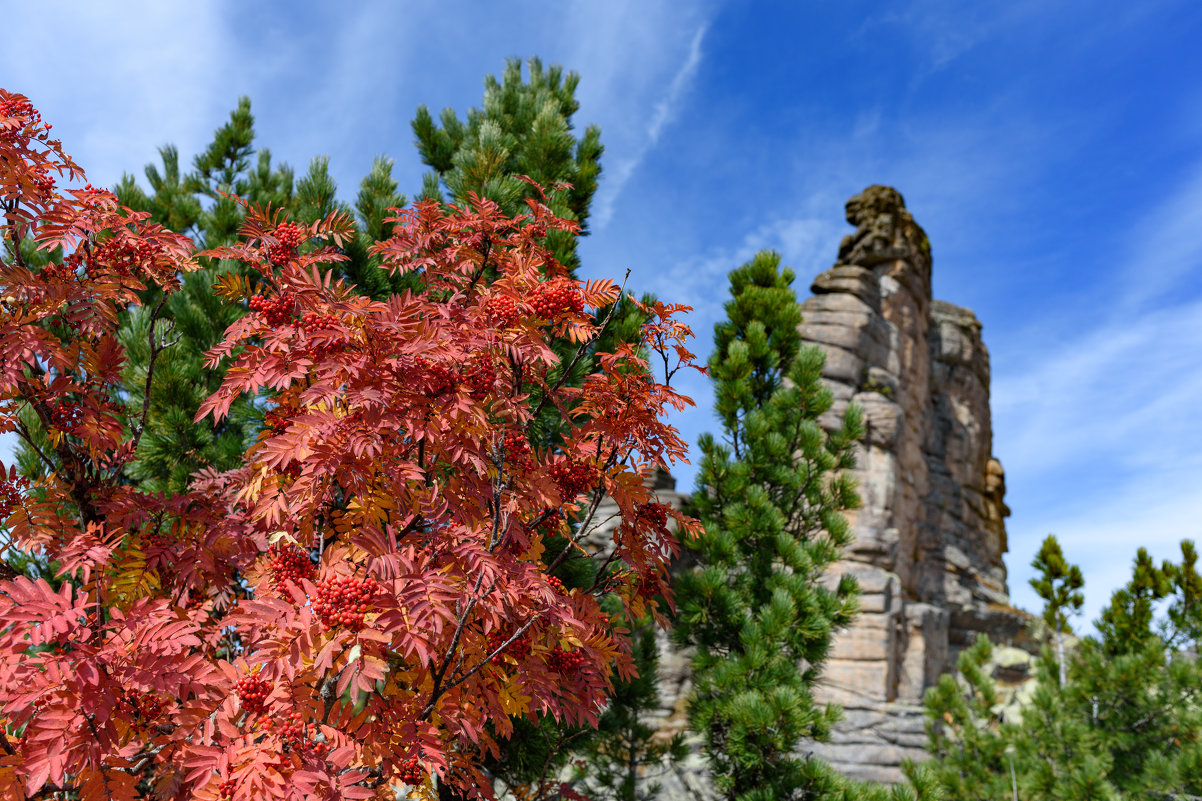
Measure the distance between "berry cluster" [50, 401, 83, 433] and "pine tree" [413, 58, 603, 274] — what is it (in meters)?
2.74

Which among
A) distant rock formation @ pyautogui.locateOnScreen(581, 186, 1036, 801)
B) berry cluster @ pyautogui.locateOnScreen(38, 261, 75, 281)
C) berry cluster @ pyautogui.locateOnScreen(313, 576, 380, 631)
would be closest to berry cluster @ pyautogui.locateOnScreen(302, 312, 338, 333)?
berry cluster @ pyautogui.locateOnScreen(313, 576, 380, 631)

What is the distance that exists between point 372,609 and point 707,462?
4435mm

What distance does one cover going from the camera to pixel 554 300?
124 inches

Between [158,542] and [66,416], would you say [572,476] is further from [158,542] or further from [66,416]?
[66,416]

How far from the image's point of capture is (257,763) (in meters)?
2.19

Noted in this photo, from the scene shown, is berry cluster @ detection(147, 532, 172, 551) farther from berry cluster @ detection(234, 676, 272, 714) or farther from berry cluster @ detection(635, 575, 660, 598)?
berry cluster @ detection(635, 575, 660, 598)

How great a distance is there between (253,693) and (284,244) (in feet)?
7.04

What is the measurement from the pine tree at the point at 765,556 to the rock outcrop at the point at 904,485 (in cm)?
826

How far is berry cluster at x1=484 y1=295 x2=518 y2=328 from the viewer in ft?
10.2

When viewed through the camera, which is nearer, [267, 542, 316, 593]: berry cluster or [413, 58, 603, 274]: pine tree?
[267, 542, 316, 593]: berry cluster

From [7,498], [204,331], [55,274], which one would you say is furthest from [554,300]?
[204,331]

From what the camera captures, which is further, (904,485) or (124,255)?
(904,485)

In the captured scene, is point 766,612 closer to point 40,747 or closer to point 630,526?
point 630,526

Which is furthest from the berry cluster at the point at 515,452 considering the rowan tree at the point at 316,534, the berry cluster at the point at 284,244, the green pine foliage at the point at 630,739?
the green pine foliage at the point at 630,739
